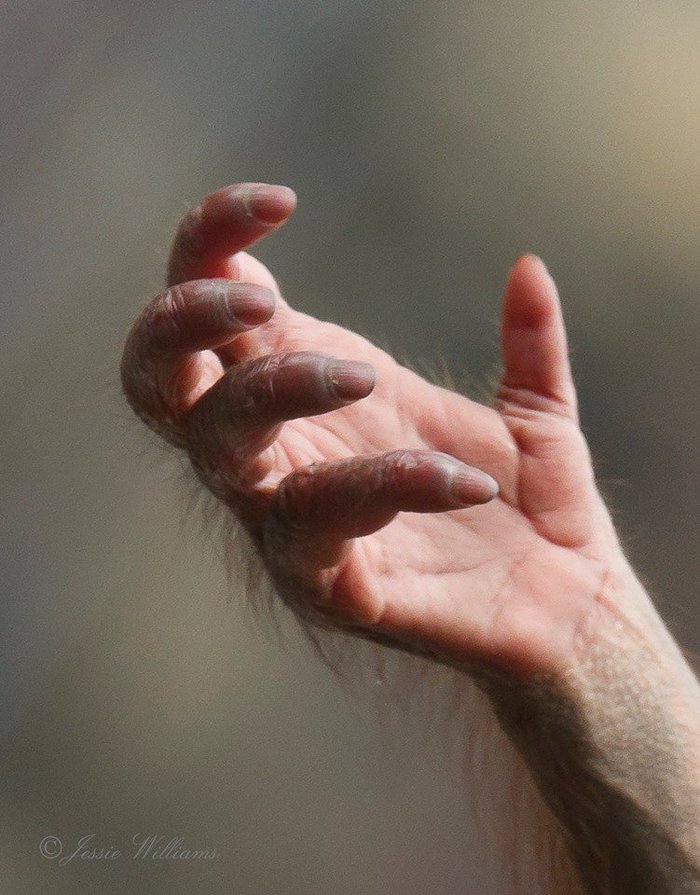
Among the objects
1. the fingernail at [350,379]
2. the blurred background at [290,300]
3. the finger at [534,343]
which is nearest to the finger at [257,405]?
the fingernail at [350,379]

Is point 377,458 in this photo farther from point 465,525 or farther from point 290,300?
point 290,300

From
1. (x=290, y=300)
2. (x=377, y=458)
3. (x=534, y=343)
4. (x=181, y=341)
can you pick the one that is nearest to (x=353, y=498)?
(x=377, y=458)

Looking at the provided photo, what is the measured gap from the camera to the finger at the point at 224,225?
1.94 ft

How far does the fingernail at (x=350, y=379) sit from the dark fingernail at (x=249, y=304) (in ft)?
0.19

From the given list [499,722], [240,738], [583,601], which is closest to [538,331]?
[583,601]

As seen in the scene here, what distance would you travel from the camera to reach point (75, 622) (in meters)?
1.48

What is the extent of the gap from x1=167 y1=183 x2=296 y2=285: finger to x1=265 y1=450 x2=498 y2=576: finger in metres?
0.16

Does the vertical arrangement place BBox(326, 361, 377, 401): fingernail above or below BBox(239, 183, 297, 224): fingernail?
below

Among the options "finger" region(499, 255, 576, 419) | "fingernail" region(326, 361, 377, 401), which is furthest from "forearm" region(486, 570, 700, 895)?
"fingernail" region(326, 361, 377, 401)

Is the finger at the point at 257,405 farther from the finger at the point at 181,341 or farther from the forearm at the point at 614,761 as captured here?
the forearm at the point at 614,761

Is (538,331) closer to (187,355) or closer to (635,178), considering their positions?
(187,355)

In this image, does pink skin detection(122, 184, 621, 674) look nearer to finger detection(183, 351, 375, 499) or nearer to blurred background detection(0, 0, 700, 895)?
finger detection(183, 351, 375, 499)

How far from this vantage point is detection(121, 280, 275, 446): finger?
0.55m

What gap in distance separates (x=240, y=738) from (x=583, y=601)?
2.71 ft
